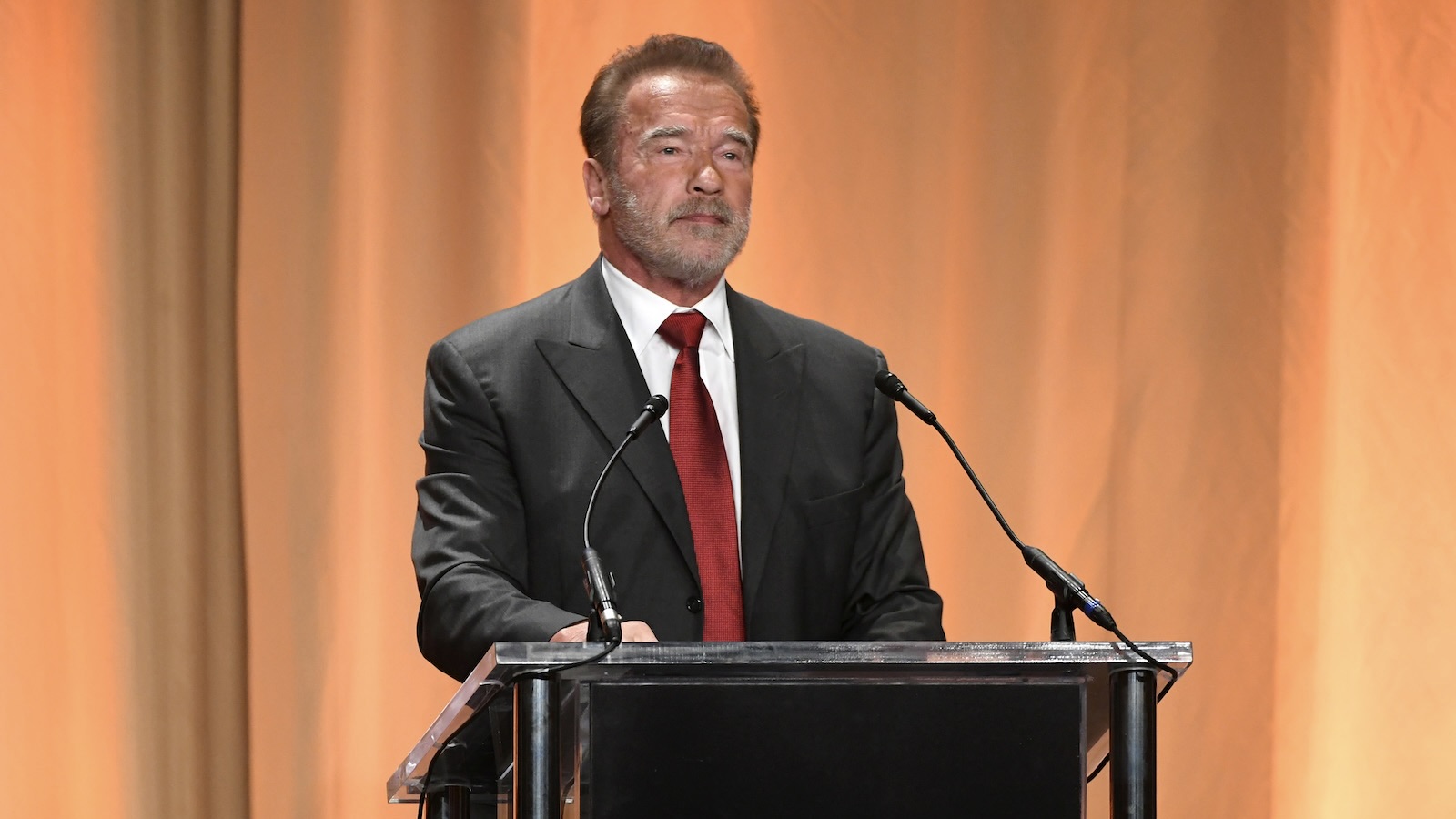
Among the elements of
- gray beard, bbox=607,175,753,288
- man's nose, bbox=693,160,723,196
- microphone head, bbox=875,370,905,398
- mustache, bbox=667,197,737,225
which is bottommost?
microphone head, bbox=875,370,905,398

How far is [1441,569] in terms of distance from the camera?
347 cm

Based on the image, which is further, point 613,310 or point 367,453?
Result: point 367,453

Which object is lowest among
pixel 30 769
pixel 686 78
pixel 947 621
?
pixel 30 769

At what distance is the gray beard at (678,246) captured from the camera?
249cm

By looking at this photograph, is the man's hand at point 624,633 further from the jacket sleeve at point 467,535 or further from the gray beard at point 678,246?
the gray beard at point 678,246

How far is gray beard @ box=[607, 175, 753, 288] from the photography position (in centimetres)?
249

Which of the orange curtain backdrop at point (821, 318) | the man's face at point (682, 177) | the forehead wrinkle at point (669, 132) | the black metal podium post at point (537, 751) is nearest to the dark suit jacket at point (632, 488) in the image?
the man's face at point (682, 177)

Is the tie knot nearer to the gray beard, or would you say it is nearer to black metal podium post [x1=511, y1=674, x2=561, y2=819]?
the gray beard

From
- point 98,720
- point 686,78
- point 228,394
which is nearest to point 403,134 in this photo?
point 228,394

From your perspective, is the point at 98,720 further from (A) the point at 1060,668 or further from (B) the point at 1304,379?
(B) the point at 1304,379

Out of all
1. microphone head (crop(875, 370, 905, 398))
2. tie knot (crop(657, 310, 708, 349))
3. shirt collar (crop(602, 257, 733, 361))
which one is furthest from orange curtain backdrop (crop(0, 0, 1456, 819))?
microphone head (crop(875, 370, 905, 398))

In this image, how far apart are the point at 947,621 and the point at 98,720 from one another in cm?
176

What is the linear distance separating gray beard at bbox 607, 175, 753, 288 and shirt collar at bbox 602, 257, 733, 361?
0.04 m

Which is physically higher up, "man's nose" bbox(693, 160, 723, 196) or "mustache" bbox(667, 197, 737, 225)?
"man's nose" bbox(693, 160, 723, 196)
